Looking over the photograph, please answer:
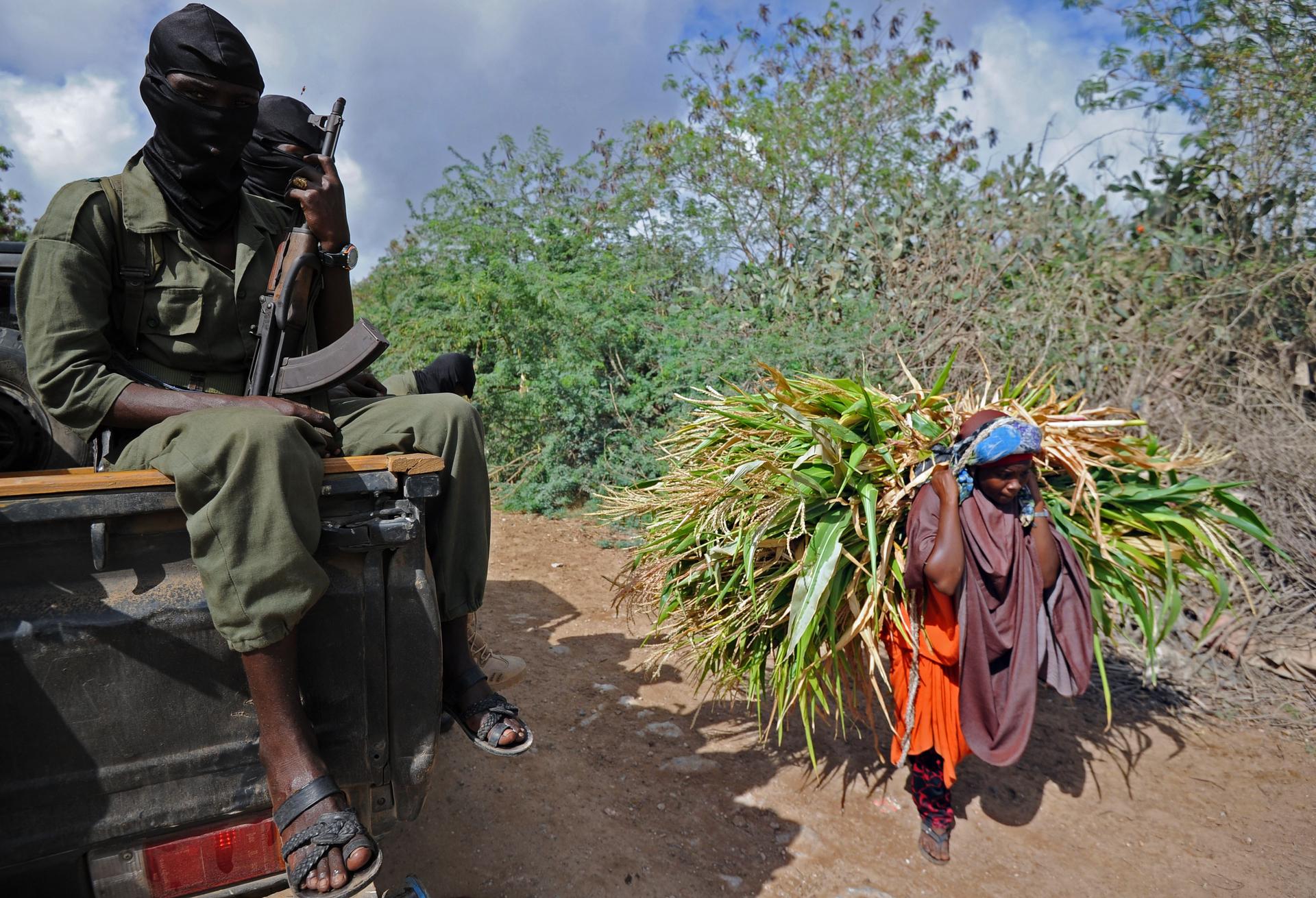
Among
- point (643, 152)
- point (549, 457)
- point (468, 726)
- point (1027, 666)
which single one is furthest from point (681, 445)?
point (643, 152)

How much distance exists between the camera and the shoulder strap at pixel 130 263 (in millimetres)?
1916

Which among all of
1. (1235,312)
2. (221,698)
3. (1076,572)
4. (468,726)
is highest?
(1235,312)

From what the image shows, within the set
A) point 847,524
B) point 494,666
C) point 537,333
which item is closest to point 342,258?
point 494,666

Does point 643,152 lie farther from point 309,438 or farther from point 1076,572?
point 309,438

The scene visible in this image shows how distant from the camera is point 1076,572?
302 cm

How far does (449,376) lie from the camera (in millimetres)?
4676

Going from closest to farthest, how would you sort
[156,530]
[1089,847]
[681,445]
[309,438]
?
[156,530] → [309,438] → [1089,847] → [681,445]

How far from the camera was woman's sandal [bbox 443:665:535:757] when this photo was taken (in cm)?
197

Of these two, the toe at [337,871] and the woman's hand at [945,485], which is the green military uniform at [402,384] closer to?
the woman's hand at [945,485]

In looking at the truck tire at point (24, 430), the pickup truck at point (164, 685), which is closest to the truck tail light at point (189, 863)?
the pickup truck at point (164, 685)

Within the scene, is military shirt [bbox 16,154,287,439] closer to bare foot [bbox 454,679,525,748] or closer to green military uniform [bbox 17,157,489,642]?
green military uniform [bbox 17,157,489,642]

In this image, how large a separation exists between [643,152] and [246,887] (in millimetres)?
9867

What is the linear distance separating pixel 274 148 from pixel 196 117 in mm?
752

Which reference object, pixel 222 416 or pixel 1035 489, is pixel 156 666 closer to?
pixel 222 416
